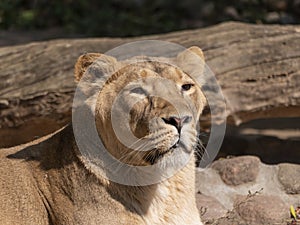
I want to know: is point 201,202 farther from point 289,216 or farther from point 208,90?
point 208,90

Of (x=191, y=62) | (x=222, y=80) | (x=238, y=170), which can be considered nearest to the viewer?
(x=191, y=62)

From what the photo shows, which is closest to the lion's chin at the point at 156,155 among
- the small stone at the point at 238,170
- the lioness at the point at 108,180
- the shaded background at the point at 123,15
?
the lioness at the point at 108,180

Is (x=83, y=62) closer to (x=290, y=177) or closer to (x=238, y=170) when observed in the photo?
(x=238, y=170)

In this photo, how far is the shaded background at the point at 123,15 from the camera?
1034 cm

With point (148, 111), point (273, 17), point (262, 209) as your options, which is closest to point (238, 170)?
point (262, 209)

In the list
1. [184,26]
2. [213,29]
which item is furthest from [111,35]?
[213,29]

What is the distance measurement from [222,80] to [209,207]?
1200 mm

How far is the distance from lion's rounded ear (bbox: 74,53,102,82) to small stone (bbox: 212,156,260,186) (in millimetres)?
1701

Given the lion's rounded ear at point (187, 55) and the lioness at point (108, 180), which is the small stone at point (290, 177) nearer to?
the lioness at point (108, 180)

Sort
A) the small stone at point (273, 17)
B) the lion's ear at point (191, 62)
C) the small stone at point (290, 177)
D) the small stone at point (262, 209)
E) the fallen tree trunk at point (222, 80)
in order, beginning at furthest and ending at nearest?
1. the small stone at point (273, 17)
2. the fallen tree trunk at point (222, 80)
3. the small stone at point (290, 177)
4. the small stone at point (262, 209)
5. the lion's ear at point (191, 62)

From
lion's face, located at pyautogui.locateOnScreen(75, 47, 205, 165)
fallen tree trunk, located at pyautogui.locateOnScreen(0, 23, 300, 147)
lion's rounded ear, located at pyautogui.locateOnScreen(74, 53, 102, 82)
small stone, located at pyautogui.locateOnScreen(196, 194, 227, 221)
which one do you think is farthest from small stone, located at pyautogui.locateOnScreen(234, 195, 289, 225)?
lion's rounded ear, located at pyautogui.locateOnScreen(74, 53, 102, 82)

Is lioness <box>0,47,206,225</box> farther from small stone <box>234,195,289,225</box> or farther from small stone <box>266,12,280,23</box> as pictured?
small stone <box>266,12,280,23</box>

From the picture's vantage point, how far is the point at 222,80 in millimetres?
5914

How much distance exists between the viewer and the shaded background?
10344mm
